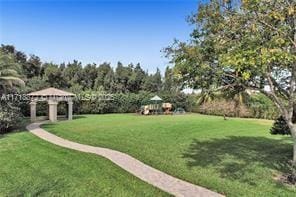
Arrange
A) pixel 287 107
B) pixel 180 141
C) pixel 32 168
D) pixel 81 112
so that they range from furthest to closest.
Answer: pixel 81 112 → pixel 180 141 → pixel 32 168 → pixel 287 107

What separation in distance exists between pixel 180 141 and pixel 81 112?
23.9m

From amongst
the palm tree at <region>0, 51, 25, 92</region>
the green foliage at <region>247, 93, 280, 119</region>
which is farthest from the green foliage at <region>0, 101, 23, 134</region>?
the green foliage at <region>247, 93, 280, 119</region>

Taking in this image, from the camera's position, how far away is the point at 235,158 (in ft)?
48.9

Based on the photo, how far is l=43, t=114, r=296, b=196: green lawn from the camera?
10.9m

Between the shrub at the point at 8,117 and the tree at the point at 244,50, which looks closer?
the tree at the point at 244,50

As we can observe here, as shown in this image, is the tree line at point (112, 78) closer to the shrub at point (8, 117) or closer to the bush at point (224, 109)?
the bush at point (224, 109)

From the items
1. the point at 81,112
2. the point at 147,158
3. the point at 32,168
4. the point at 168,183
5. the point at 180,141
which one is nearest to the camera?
the point at 168,183

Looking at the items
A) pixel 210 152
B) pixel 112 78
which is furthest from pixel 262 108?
pixel 112 78

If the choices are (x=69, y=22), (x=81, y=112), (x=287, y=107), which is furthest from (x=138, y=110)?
(x=287, y=107)

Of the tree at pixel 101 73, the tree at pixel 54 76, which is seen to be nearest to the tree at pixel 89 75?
the tree at pixel 101 73

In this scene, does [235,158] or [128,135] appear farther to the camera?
[128,135]

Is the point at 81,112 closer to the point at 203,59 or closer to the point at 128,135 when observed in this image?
the point at 128,135

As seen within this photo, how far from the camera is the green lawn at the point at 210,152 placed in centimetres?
1088

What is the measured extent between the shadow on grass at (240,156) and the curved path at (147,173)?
5.90ft
